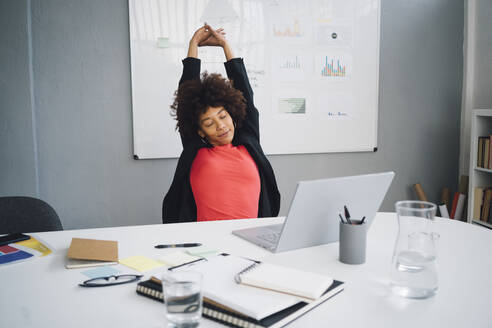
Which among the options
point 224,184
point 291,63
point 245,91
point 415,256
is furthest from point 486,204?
point 415,256

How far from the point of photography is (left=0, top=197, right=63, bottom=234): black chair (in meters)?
1.74

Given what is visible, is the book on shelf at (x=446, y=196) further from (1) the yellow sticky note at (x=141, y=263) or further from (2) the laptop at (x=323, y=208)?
(1) the yellow sticky note at (x=141, y=263)

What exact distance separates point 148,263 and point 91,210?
198cm

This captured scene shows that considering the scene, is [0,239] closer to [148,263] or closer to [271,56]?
[148,263]

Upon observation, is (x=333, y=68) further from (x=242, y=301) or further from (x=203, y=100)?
(x=242, y=301)

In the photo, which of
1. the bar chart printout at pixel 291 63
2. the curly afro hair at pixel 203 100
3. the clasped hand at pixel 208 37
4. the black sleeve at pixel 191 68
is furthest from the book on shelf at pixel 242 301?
the bar chart printout at pixel 291 63

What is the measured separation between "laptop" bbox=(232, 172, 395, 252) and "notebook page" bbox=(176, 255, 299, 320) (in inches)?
9.2

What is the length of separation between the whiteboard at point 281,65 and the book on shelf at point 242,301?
2163 millimetres

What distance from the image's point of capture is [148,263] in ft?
3.93

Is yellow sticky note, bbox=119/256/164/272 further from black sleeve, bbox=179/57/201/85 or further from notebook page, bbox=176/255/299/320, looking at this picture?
black sleeve, bbox=179/57/201/85

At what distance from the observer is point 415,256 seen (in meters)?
1.00

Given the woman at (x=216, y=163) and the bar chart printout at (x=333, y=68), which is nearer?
the woman at (x=216, y=163)

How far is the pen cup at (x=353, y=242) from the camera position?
1188 mm

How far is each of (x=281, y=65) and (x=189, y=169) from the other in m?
1.48
